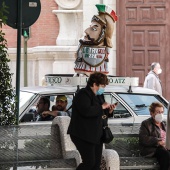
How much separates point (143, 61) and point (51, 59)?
101 inches

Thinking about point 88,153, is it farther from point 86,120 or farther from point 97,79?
point 97,79

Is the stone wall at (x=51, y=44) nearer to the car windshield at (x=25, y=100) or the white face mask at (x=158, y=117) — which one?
the car windshield at (x=25, y=100)

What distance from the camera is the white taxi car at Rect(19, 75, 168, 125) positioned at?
57.2 ft

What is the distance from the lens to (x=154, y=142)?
15.2 meters

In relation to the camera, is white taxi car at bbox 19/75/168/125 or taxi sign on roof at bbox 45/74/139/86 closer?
white taxi car at bbox 19/75/168/125

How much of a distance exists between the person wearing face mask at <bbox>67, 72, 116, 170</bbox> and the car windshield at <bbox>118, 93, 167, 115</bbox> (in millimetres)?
4118

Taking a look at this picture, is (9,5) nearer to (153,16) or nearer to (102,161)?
(102,161)

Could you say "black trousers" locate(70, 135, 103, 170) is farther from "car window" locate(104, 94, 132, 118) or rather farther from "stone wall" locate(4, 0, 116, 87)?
"stone wall" locate(4, 0, 116, 87)

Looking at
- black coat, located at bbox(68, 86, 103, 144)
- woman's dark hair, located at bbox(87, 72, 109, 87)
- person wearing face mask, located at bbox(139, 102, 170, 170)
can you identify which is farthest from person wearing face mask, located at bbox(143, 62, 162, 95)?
black coat, located at bbox(68, 86, 103, 144)

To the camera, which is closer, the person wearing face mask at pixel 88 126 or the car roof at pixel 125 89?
the person wearing face mask at pixel 88 126

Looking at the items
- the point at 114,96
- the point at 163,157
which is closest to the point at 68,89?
the point at 114,96

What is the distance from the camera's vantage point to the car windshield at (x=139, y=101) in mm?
17911

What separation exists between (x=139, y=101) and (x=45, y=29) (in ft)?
36.3

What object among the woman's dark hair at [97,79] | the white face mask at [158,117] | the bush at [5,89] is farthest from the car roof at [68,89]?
the woman's dark hair at [97,79]
